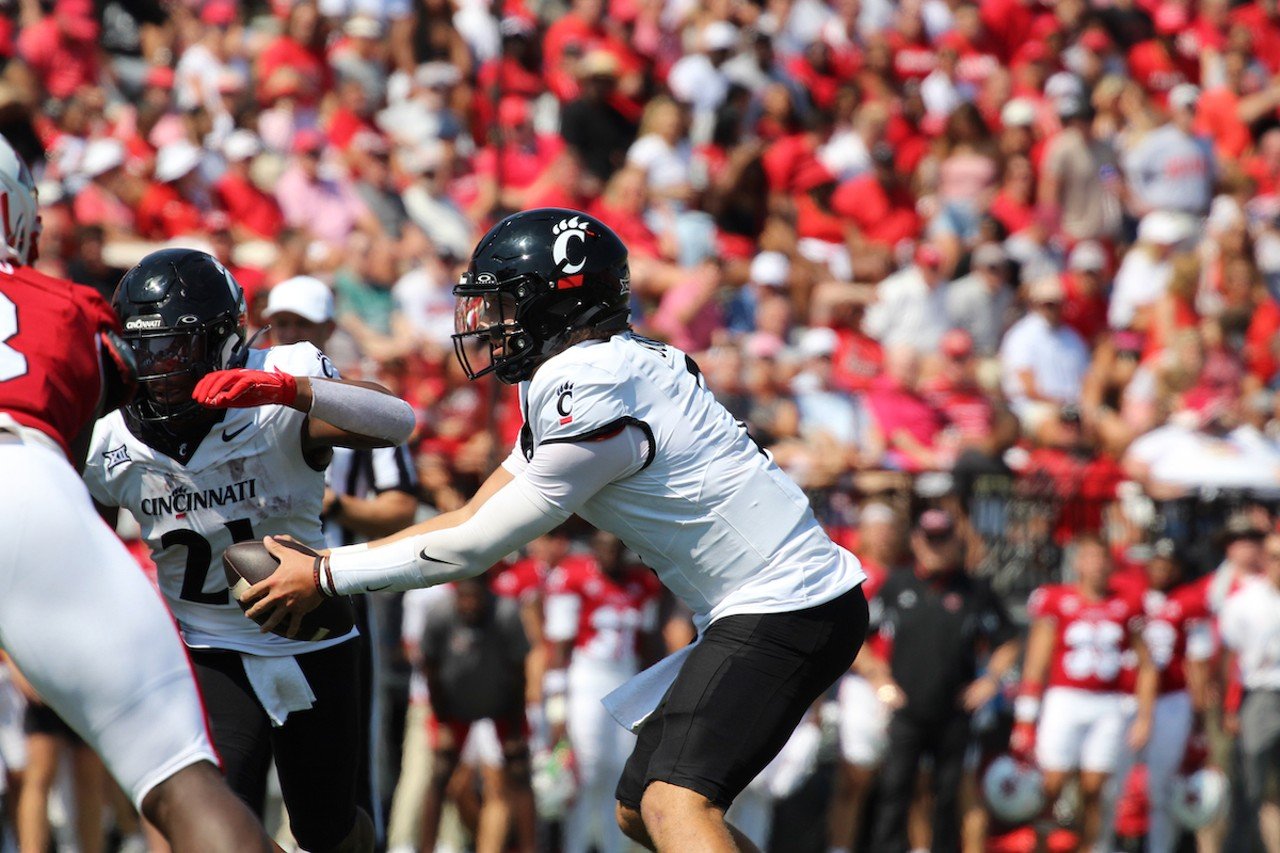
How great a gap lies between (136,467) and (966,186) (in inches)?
353

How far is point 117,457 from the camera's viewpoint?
476cm

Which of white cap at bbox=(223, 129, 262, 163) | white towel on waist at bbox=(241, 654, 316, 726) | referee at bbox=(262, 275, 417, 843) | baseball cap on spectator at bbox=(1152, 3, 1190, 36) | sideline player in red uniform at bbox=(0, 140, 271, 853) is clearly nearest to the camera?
sideline player in red uniform at bbox=(0, 140, 271, 853)

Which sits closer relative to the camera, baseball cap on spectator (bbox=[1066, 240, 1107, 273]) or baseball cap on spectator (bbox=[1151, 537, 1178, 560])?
baseball cap on spectator (bbox=[1151, 537, 1178, 560])

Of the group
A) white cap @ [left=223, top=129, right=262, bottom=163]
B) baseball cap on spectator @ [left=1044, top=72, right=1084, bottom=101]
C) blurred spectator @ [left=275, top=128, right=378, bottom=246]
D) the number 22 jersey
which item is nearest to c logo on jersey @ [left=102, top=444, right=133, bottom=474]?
the number 22 jersey

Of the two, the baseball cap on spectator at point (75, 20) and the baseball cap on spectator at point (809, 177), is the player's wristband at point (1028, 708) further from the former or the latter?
the baseball cap on spectator at point (75, 20)

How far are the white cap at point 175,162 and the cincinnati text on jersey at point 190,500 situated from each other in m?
5.61

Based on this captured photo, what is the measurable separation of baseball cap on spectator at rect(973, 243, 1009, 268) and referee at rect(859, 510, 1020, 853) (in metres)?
3.13

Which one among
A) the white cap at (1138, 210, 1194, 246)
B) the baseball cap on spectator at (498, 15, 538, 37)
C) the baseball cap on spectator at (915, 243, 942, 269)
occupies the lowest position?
the white cap at (1138, 210, 1194, 246)

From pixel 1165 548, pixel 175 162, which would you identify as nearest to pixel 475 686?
pixel 175 162

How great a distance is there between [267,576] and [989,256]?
8.39m

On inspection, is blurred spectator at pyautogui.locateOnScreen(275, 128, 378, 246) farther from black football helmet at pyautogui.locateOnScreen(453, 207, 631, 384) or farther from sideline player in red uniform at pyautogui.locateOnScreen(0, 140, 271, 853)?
sideline player in red uniform at pyautogui.locateOnScreen(0, 140, 271, 853)

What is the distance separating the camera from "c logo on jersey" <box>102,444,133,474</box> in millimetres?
4758

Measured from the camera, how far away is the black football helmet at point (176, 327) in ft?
14.9

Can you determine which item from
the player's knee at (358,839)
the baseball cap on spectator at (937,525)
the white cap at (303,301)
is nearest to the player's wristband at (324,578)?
the player's knee at (358,839)
